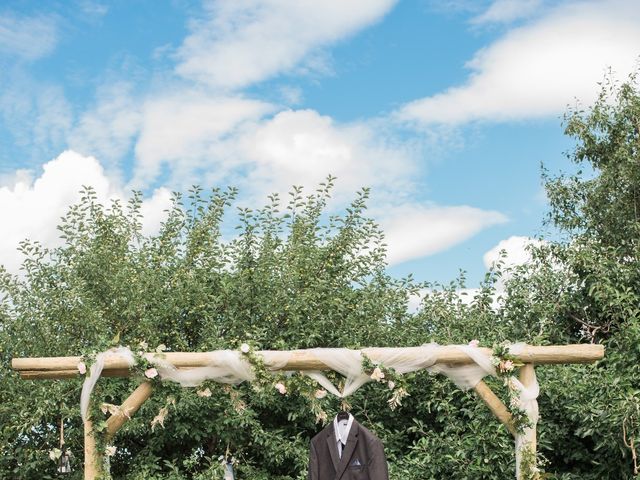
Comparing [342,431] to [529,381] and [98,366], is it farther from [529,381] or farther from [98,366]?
[98,366]

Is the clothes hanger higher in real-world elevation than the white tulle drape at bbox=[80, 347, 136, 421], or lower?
lower

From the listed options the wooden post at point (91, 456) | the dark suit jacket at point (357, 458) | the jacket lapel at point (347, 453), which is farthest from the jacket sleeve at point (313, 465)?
the wooden post at point (91, 456)

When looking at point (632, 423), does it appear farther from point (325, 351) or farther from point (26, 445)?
point (26, 445)

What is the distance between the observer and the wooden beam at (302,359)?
546 cm

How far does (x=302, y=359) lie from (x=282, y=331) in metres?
2.30

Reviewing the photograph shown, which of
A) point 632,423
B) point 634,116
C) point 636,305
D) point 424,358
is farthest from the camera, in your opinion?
point 634,116

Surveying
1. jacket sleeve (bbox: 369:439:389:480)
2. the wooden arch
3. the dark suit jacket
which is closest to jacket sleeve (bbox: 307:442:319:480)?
the dark suit jacket

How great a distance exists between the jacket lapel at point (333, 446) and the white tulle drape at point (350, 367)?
260mm

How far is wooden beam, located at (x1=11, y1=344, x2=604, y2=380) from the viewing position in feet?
17.9

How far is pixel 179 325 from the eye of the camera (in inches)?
310

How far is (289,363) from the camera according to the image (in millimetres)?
5562

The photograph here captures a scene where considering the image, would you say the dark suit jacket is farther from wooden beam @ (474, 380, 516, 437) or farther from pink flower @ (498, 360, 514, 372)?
pink flower @ (498, 360, 514, 372)

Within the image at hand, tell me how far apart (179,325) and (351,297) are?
5.55 ft

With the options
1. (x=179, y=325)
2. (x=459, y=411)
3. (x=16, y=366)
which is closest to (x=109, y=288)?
(x=179, y=325)
